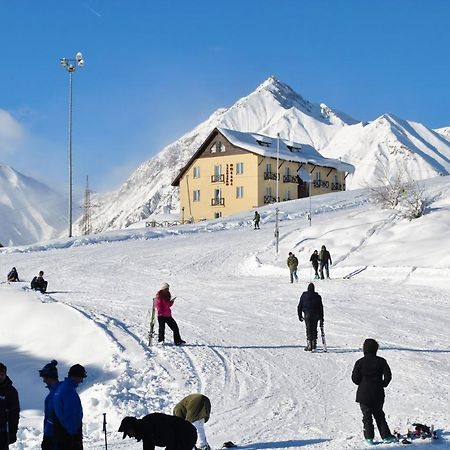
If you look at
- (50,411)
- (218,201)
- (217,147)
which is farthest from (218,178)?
(50,411)

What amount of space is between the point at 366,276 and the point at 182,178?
48.7 m

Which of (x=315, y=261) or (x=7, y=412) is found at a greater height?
(x=315, y=261)

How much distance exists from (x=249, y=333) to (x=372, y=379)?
7.92 metres

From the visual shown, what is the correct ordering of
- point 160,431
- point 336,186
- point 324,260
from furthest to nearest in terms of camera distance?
point 336,186 < point 324,260 < point 160,431

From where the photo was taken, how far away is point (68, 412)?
21.0 ft

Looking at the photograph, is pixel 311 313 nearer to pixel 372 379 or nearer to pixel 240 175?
pixel 372 379

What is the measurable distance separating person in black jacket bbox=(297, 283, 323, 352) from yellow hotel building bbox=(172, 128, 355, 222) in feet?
172

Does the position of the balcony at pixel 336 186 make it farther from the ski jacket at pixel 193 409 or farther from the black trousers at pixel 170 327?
the ski jacket at pixel 193 409

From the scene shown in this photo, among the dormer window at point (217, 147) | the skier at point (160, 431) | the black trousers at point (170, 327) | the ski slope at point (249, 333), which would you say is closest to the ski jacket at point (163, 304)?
the black trousers at point (170, 327)

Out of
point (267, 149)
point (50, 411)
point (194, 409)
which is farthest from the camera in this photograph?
point (267, 149)

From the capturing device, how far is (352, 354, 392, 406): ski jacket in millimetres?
7875

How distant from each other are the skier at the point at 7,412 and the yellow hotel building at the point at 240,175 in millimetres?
59760

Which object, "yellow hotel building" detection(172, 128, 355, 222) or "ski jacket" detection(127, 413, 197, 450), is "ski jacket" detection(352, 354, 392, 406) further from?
"yellow hotel building" detection(172, 128, 355, 222)

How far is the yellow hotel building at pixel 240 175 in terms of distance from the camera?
6756 centimetres
